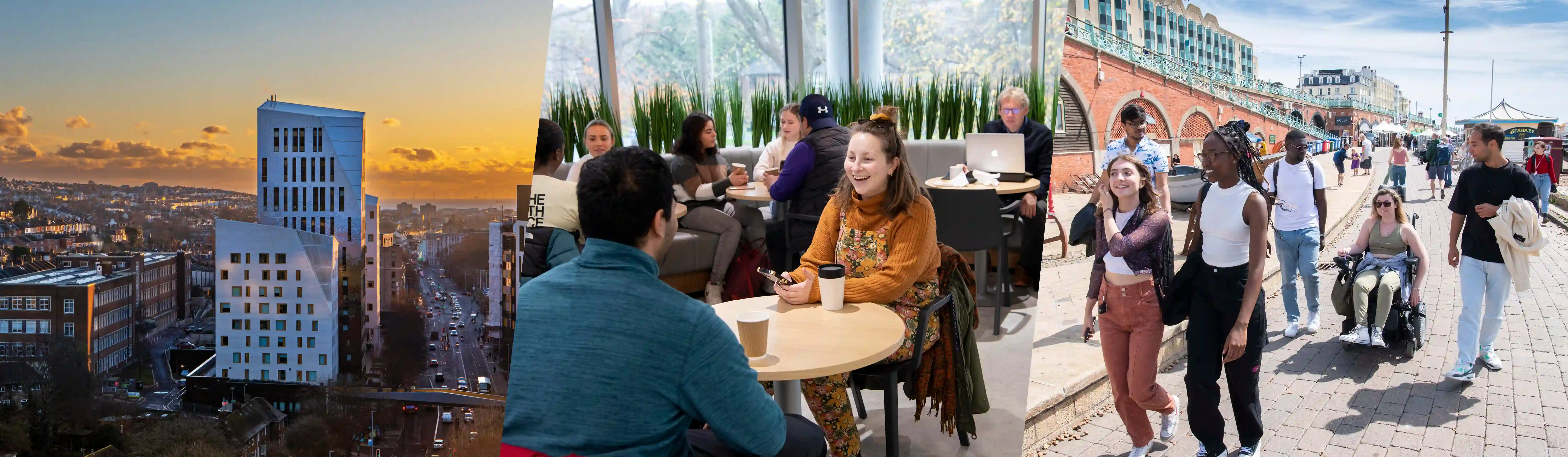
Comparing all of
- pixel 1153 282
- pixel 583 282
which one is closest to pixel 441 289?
pixel 583 282

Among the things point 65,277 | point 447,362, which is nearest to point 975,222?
point 447,362

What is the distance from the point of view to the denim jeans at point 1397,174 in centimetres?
190

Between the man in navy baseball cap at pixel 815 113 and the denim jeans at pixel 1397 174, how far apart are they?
125 cm

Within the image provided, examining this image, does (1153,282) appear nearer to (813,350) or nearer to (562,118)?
(813,350)

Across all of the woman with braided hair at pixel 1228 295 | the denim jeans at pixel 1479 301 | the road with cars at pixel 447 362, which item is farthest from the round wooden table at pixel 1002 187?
the road with cars at pixel 447 362

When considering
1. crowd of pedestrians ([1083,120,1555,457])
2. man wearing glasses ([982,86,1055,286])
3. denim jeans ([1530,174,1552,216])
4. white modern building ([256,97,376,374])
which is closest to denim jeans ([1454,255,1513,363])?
crowd of pedestrians ([1083,120,1555,457])

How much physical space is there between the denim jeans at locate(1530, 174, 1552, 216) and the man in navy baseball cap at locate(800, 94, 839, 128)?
4.89 ft

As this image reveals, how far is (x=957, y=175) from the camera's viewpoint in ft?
7.02

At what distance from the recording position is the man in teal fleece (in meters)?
1.63

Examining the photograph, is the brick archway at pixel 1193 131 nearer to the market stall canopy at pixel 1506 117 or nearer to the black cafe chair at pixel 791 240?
the market stall canopy at pixel 1506 117

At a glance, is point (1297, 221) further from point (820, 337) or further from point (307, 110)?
point (307, 110)

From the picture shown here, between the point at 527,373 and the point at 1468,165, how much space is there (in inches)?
81.2

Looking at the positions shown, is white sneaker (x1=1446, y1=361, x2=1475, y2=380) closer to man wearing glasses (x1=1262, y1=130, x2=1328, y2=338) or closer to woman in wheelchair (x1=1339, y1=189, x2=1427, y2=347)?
woman in wheelchair (x1=1339, y1=189, x2=1427, y2=347)

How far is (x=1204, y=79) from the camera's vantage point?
1988 millimetres
